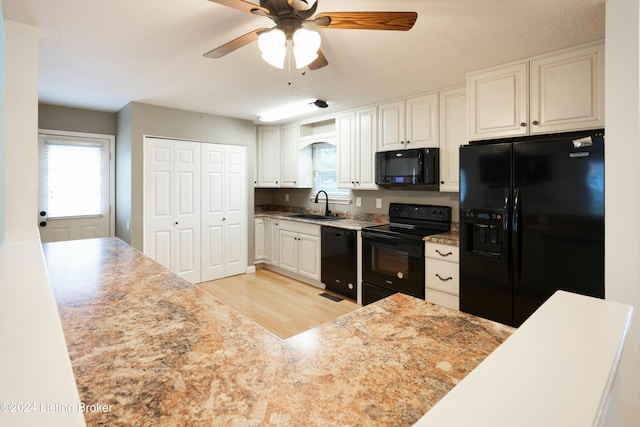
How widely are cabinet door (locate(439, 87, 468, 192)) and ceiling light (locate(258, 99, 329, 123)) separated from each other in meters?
1.27

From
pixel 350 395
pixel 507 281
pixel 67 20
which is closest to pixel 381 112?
pixel 507 281

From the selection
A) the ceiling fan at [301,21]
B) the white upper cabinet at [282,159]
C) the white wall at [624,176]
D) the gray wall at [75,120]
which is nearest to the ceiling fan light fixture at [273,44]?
the ceiling fan at [301,21]

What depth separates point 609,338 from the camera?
0.73m

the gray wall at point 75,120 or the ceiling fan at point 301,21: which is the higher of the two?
the gray wall at point 75,120

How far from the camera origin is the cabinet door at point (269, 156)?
16.9ft

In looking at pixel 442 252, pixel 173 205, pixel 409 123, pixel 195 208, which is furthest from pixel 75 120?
pixel 442 252

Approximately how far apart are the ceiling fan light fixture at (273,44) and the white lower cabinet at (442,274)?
83.4 inches

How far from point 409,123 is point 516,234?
1660 mm

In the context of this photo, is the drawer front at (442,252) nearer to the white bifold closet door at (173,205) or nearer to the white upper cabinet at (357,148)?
the white upper cabinet at (357,148)

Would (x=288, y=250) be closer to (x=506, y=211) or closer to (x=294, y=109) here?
(x=294, y=109)

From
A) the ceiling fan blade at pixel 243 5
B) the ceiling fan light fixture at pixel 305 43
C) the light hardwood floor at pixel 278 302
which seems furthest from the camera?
the light hardwood floor at pixel 278 302

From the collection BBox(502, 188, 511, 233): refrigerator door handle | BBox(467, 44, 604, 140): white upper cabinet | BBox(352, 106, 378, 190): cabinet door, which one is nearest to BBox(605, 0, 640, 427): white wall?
BBox(467, 44, 604, 140): white upper cabinet

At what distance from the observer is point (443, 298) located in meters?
2.89

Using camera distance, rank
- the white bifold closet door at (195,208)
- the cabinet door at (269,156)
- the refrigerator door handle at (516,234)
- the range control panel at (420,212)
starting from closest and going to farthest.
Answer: the refrigerator door handle at (516,234) → the range control panel at (420,212) → the white bifold closet door at (195,208) → the cabinet door at (269,156)
